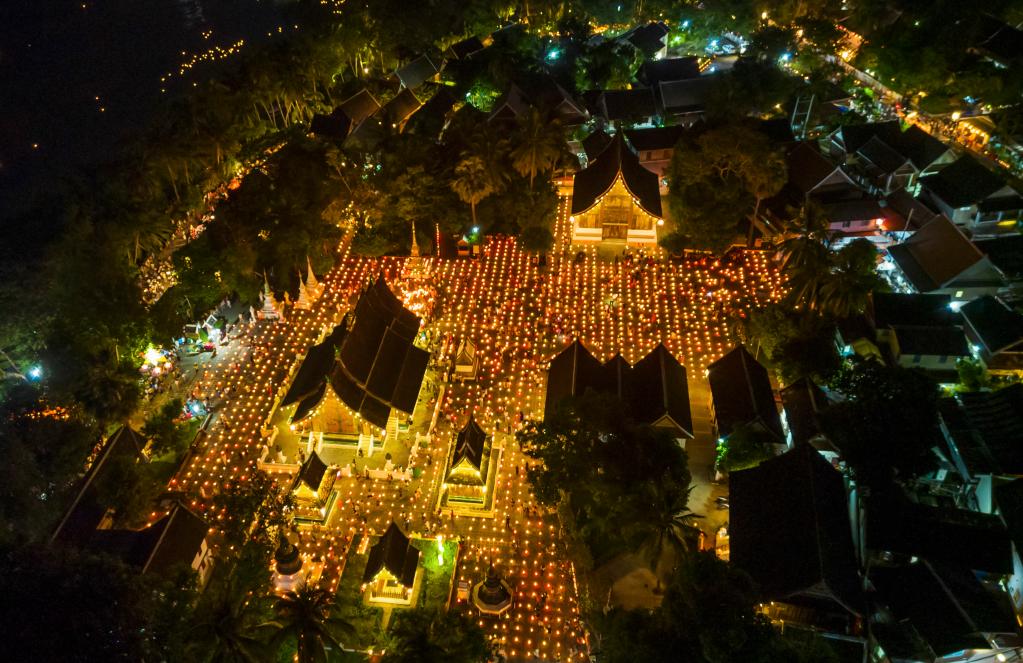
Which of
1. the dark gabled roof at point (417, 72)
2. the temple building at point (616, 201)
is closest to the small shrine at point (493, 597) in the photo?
the temple building at point (616, 201)

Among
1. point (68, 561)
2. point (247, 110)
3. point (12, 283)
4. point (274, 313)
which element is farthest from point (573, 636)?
point (247, 110)

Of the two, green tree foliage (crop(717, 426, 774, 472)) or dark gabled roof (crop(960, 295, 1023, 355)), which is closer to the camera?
green tree foliage (crop(717, 426, 774, 472))

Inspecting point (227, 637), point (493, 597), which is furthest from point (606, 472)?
point (227, 637)

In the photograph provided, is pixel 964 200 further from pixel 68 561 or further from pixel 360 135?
pixel 68 561

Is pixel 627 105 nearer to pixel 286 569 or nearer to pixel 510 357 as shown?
pixel 510 357

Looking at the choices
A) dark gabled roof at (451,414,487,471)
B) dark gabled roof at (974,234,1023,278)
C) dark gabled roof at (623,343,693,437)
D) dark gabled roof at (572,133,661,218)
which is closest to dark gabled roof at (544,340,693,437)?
dark gabled roof at (623,343,693,437)

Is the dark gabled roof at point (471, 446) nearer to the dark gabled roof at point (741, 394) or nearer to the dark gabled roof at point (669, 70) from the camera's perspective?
the dark gabled roof at point (741, 394)

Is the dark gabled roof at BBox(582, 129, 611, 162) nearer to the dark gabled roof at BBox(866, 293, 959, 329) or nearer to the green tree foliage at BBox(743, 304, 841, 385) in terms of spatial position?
the green tree foliage at BBox(743, 304, 841, 385)
